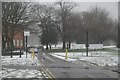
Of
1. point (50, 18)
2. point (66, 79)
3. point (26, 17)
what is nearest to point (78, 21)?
point (50, 18)

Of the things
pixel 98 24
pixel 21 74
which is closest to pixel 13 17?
pixel 98 24

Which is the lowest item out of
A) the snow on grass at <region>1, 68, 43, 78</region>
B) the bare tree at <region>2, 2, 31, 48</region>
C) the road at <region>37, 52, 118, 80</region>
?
the road at <region>37, 52, 118, 80</region>

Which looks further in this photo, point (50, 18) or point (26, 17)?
point (50, 18)

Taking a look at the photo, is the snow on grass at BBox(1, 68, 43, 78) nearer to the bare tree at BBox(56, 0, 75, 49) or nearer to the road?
the road

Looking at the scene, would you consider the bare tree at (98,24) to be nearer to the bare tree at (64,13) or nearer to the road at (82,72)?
the bare tree at (64,13)

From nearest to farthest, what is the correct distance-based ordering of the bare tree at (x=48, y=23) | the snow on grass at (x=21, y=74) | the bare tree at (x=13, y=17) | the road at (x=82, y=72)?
1. the snow on grass at (x=21, y=74)
2. the road at (x=82, y=72)
3. the bare tree at (x=13, y=17)
4. the bare tree at (x=48, y=23)

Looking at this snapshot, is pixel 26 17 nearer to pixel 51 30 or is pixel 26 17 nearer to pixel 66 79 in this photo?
pixel 51 30

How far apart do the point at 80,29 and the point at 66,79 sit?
64.2m

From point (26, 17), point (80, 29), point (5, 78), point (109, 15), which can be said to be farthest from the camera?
point (109, 15)

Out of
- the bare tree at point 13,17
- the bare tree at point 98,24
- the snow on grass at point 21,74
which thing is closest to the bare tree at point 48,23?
the bare tree at point 98,24

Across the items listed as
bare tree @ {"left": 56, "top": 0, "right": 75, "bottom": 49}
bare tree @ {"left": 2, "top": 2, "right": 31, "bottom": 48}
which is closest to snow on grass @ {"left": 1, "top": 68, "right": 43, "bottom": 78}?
bare tree @ {"left": 2, "top": 2, "right": 31, "bottom": 48}

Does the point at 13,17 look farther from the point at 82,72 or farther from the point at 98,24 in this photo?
the point at 82,72

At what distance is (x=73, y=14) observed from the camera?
8175 centimetres

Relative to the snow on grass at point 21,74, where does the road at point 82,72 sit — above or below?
below
